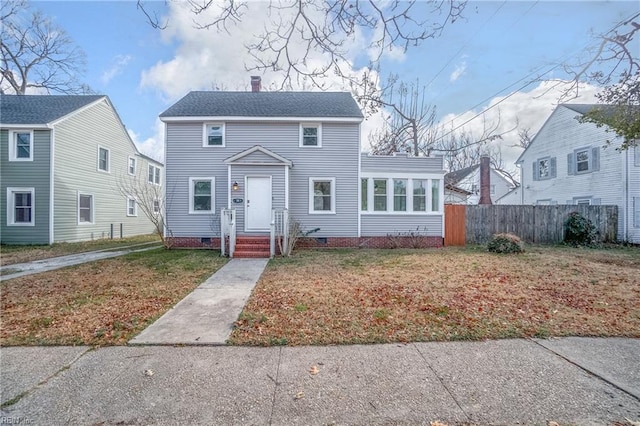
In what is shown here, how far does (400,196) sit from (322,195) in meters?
3.35

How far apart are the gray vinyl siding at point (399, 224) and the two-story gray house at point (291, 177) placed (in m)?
0.04

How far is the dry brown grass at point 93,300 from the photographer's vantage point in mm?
3672

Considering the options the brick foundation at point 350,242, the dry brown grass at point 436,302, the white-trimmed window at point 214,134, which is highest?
the white-trimmed window at point 214,134

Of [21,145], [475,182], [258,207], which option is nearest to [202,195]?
[258,207]

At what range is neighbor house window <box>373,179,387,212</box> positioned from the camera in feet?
41.4

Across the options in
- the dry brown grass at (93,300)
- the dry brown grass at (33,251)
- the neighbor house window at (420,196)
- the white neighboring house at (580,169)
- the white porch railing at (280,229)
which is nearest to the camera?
the dry brown grass at (93,300)

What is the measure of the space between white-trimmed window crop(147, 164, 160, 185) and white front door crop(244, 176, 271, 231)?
13063 mm

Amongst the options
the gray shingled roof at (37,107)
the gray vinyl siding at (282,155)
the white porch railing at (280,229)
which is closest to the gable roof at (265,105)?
the gray vinyl siding at (282,155)

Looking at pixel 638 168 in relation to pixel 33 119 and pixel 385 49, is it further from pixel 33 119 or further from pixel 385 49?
pixel 33 119

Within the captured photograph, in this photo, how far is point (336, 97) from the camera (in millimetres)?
14414

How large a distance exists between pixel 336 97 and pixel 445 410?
1404 cm

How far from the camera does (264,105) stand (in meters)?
12.9

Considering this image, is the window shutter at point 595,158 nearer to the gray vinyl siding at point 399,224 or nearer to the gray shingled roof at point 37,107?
the gray vinyl siding at point 399,224

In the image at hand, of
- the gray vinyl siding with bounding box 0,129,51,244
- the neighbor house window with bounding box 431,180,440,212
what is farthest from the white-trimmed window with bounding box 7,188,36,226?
the neighbor house window with bounding box 431,180,440,212
